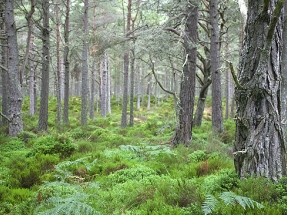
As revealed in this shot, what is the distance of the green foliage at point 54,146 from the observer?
619cm

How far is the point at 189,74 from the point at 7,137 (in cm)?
648

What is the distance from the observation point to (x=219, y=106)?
383 inches

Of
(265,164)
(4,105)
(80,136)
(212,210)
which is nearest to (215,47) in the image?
(80,136)

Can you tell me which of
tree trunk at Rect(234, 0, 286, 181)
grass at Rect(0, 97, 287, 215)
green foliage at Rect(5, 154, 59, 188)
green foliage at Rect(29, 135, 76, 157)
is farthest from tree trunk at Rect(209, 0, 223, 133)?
green foliage at Rect(5, 154, 59, 188)

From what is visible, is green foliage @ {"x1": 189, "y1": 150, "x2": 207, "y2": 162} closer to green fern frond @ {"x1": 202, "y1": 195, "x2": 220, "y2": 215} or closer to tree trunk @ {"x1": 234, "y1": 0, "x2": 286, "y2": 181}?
tree trunk @ {"x1": 234, "y1": 0, "x2": 286, "y2": 181}

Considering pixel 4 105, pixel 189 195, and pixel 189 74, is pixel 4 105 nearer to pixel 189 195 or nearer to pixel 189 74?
pixel 189 74

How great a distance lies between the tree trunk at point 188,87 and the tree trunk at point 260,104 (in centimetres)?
411

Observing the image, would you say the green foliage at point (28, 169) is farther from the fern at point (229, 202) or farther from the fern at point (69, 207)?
the fern at point (229, 202)

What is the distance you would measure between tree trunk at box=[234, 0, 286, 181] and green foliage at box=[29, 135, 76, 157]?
492 cm

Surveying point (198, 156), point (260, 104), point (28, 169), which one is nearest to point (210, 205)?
point (260, 104)

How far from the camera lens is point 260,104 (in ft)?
9.53

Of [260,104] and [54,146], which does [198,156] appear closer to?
[260,104]

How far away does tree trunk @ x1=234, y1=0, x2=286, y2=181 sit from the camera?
285 cm

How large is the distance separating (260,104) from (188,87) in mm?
4459
